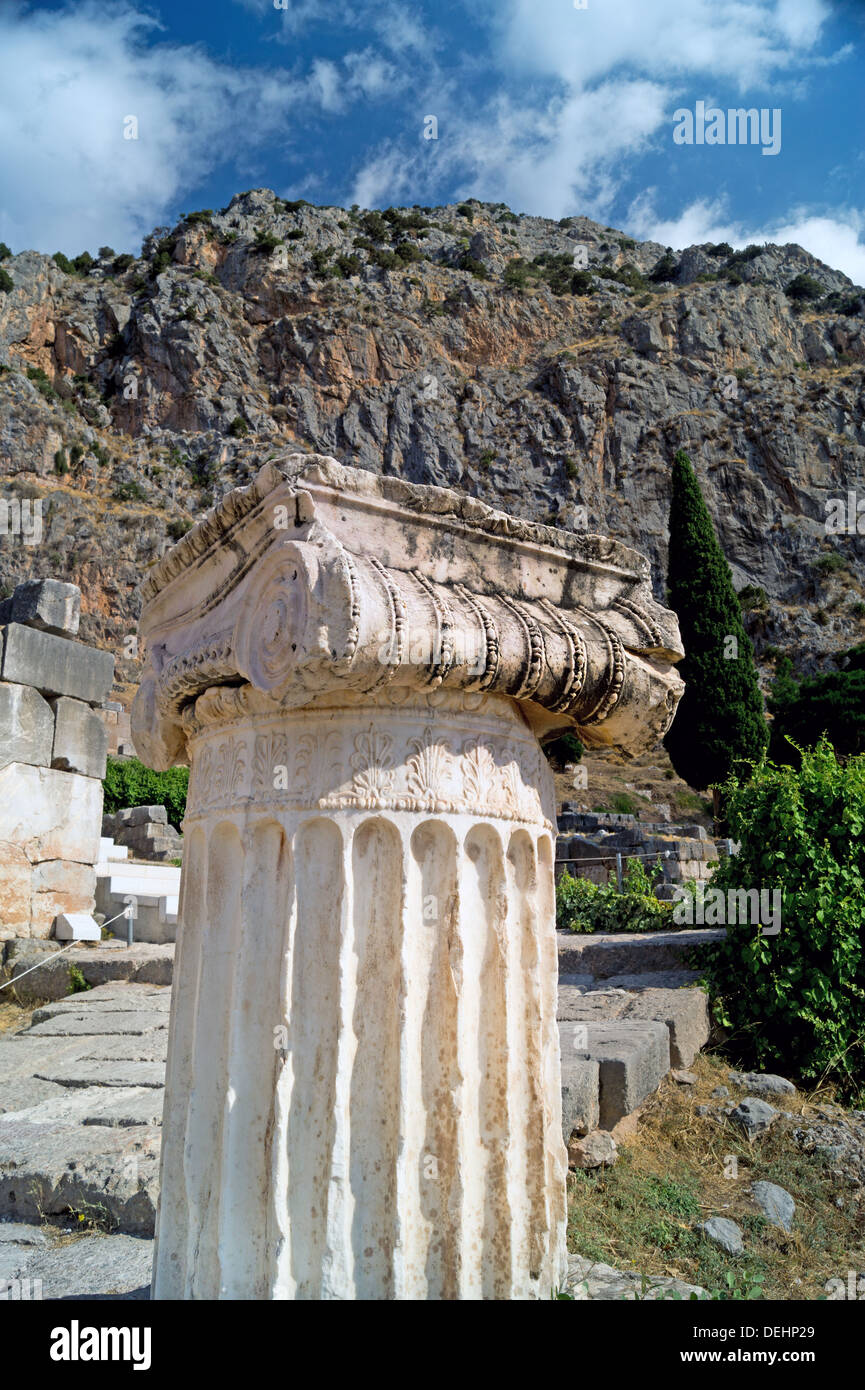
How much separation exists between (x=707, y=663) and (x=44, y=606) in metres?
24.2

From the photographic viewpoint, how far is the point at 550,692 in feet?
7.18

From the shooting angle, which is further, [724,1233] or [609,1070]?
[609,1070]

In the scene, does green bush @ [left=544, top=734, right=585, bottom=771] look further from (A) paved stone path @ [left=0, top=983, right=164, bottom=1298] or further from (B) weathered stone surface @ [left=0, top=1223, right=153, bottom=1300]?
(B) weathered stone surface @ [left=0, top=1223, right=153, bottom=1300]

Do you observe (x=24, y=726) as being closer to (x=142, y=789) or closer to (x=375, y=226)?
(x=142, y=789)

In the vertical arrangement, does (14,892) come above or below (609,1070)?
above

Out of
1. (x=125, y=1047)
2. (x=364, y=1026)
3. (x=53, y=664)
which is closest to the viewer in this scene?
(x=364, y=1026)

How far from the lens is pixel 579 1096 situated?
152 inches

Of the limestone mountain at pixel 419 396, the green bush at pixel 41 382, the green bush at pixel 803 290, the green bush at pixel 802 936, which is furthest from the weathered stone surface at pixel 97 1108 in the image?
the green bush at pixel 803 290

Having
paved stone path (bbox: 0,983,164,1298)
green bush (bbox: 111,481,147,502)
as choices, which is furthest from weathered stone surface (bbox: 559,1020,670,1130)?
green bush (bbox: 111,481,147,502)

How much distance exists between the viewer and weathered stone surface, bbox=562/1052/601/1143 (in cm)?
377

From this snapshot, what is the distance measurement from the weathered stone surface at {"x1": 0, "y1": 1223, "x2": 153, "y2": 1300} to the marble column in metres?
0.90

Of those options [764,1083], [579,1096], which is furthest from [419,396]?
[579,1096]

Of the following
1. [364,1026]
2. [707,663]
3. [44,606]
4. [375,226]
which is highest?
[375,226]
